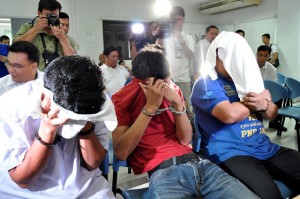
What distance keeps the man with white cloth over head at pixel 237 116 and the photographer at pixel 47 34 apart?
109 centimetres

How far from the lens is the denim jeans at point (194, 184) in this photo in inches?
40.9

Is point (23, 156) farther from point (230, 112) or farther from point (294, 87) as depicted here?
point (294, 87)

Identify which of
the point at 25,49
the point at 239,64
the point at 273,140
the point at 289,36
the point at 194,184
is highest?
the point at 289,36

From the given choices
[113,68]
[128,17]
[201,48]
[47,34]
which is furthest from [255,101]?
[128,17]

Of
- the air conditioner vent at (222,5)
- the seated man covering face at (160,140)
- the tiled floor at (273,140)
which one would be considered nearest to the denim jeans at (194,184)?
the seated man covering face at (160,140)

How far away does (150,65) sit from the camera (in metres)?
1.21

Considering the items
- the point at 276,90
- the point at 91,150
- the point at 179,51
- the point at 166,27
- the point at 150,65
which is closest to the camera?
the point at 91,150

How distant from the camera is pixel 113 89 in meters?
3.35

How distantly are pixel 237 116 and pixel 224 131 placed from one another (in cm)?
12

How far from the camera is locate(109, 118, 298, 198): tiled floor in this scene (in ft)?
7.31

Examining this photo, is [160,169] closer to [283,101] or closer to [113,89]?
[113,89]

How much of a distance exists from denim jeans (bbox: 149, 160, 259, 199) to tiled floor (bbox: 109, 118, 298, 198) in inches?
41.4

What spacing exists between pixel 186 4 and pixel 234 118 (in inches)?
274

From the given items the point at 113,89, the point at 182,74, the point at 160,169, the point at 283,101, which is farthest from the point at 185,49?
the point at 160,169
